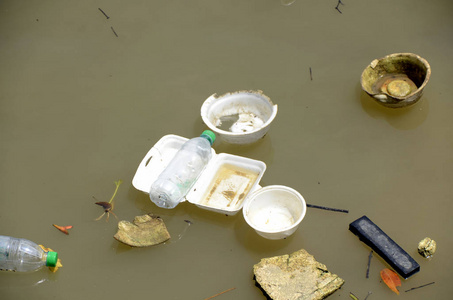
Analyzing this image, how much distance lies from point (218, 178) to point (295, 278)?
86 cm

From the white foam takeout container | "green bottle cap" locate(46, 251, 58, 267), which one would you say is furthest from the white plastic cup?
"green bottle cap" locate(46, 251, 58, 267)

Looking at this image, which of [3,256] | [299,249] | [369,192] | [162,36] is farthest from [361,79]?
[3,256]

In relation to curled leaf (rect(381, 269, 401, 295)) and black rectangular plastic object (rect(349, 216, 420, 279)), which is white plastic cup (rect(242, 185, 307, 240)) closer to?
black rectangular plastic object (rect(349, 216, 420, 279))

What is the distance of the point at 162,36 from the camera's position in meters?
4.49

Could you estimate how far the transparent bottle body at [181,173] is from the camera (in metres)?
3.30

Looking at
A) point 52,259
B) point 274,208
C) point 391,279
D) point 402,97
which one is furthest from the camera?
point 402,97

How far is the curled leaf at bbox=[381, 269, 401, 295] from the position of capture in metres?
2.93

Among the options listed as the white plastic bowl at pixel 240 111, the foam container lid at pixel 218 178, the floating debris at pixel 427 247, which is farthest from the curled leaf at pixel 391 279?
the white plastic bowl at pixel 240 111

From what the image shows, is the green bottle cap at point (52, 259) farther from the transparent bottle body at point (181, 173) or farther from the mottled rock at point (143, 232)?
the transparent bottle body at point (181, 173)

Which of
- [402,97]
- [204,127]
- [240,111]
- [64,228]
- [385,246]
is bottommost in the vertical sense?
[64,228]

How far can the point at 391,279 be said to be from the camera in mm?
2955

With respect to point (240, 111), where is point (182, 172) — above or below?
below

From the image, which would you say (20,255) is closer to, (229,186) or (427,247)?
(229,186)

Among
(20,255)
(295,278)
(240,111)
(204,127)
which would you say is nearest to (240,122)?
(240,111)
